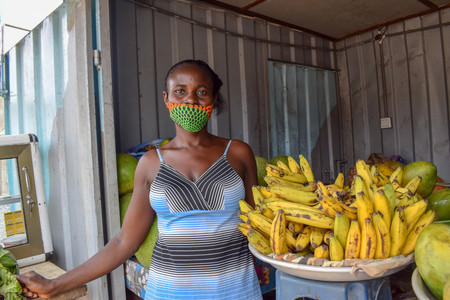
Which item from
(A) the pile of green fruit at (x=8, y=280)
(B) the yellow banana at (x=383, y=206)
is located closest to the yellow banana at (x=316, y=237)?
(B) the yellow banana at (x=383, y=206)

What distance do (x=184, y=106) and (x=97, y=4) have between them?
1.14 m

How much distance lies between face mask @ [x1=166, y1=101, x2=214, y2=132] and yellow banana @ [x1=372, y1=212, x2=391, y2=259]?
975 mm

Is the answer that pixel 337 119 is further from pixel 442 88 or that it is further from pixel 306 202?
pixel 306 202

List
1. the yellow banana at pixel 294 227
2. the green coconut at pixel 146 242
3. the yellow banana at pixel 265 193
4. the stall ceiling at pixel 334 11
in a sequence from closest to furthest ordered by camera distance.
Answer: the yellow banana at pixel 294 227 → the yellow banana at pixel 265 193 → the green coconut at pixel 146 242 → the stall ceiling at pixel 334 11

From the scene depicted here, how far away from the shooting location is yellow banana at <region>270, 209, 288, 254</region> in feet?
3.75

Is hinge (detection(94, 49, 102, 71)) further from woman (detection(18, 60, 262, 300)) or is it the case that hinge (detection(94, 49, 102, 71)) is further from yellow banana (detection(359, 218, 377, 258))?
yellow banana (detection(359, 218, 377, 258))

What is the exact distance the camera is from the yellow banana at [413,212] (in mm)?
1102

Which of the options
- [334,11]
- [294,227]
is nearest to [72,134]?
[294,227]

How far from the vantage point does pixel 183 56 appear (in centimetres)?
347

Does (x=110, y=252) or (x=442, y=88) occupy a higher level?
(x=442, y=88)

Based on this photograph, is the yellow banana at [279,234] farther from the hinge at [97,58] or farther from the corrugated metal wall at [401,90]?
the corrugated metal wall at [401,90]

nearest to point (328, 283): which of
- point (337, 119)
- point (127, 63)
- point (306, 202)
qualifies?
point (306, 202)

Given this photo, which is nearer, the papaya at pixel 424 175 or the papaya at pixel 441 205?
the papaya at pixel 441 205

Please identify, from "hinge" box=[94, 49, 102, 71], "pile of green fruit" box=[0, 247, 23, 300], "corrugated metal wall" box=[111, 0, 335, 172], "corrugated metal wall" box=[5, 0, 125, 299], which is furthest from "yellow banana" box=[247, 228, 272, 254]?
"corrugated metal wall" box=[111, 0, 335, 172]
